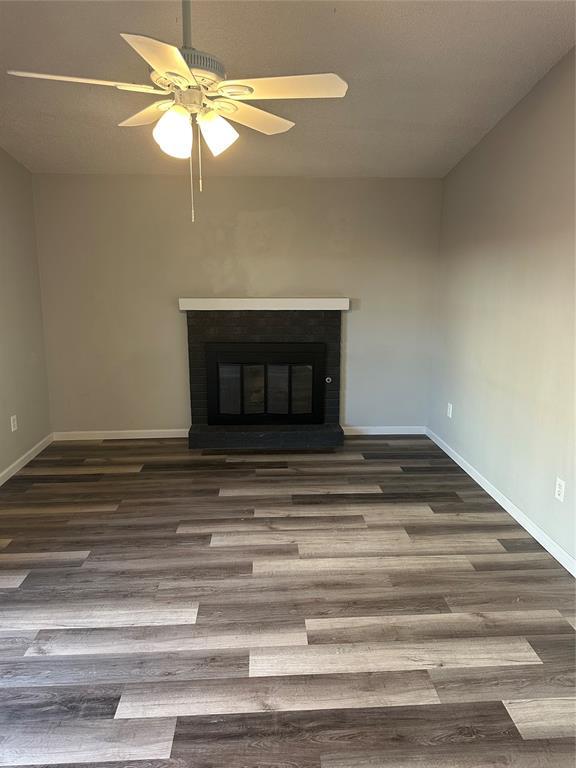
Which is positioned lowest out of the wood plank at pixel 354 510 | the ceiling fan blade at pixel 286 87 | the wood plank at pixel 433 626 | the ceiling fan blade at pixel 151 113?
the wood plank at pixel 433 626

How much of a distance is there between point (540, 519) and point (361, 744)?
168 cm

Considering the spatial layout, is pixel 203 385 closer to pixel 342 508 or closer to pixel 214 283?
pixel 214 283

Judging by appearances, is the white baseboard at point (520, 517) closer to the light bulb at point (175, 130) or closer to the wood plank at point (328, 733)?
the wood plank at point (328, 733)

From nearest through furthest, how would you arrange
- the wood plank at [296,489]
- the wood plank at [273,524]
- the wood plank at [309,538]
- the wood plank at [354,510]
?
the wood plank at [309,538]
the wood plank at [273,524]
the wood plank at [354,510]
the wood plank at [296,489]

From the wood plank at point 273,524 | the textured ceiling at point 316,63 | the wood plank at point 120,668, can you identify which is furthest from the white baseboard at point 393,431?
the wood plank at point 120,668

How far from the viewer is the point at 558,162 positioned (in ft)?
7.80

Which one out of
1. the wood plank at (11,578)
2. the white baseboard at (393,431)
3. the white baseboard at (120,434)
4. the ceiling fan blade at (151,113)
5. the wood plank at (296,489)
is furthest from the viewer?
the white baseboard at (393,431)

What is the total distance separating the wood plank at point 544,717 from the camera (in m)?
1.46

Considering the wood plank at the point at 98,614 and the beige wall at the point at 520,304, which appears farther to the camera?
the beige wall at the point at 520,304

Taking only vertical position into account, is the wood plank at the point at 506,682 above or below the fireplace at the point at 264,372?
below

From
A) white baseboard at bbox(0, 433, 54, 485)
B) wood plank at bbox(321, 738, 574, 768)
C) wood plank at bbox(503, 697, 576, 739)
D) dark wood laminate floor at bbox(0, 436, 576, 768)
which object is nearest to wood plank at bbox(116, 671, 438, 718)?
dark wood laminate floor at bbox(0, 436, 576, 768)

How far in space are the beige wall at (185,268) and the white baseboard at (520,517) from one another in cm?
109

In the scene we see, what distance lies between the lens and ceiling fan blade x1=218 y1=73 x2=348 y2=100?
1678 mm

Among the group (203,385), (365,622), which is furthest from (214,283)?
(365,622)
